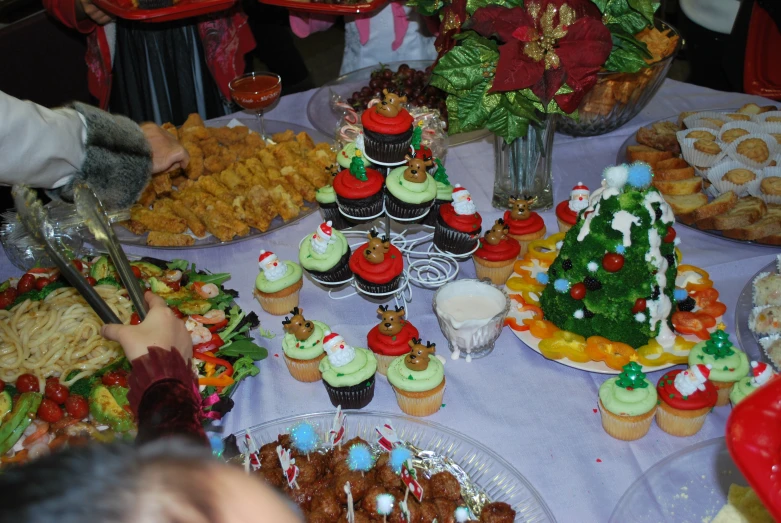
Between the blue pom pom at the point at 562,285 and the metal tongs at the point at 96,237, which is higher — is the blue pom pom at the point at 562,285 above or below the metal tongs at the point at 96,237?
below

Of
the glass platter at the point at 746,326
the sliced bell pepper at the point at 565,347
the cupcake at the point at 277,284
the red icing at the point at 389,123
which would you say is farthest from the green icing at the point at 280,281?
the glass platter at the point at 746,326

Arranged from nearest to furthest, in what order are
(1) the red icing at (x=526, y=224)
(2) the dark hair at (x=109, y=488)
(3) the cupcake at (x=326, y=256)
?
(2) the dark hair at (x=109, y=488) → (3) the cupcake at (x=326, y=256) → (1) the red icing at (x=526, y=224)

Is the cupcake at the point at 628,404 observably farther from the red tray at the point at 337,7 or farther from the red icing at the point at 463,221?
the red tray at the point at 337,7

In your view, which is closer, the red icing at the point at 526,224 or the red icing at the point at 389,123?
the red icing at the point at 389,123

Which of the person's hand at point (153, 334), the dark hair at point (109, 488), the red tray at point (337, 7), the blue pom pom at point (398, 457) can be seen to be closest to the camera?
the dark hair at point (109, 488)

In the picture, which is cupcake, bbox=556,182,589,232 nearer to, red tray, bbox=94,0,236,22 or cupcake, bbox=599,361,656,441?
cupcake, bbox=599,361,656,441

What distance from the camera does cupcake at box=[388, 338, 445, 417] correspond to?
5.26 ft

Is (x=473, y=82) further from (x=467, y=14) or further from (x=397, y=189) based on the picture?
(x=397, y=189)

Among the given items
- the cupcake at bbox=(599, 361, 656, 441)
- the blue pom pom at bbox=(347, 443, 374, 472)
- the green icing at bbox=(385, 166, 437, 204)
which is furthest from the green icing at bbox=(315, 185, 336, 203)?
the cupcake at bbox=(599, 361, 656, 441)

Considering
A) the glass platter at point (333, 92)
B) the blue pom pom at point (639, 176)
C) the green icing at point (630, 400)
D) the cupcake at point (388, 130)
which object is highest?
the blue pom pom at point (639, 176)

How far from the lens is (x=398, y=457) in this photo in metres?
1.48

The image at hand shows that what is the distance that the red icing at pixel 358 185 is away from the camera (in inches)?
72.1

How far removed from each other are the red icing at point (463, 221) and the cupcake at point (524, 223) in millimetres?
186

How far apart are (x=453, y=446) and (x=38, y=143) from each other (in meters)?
1.29
